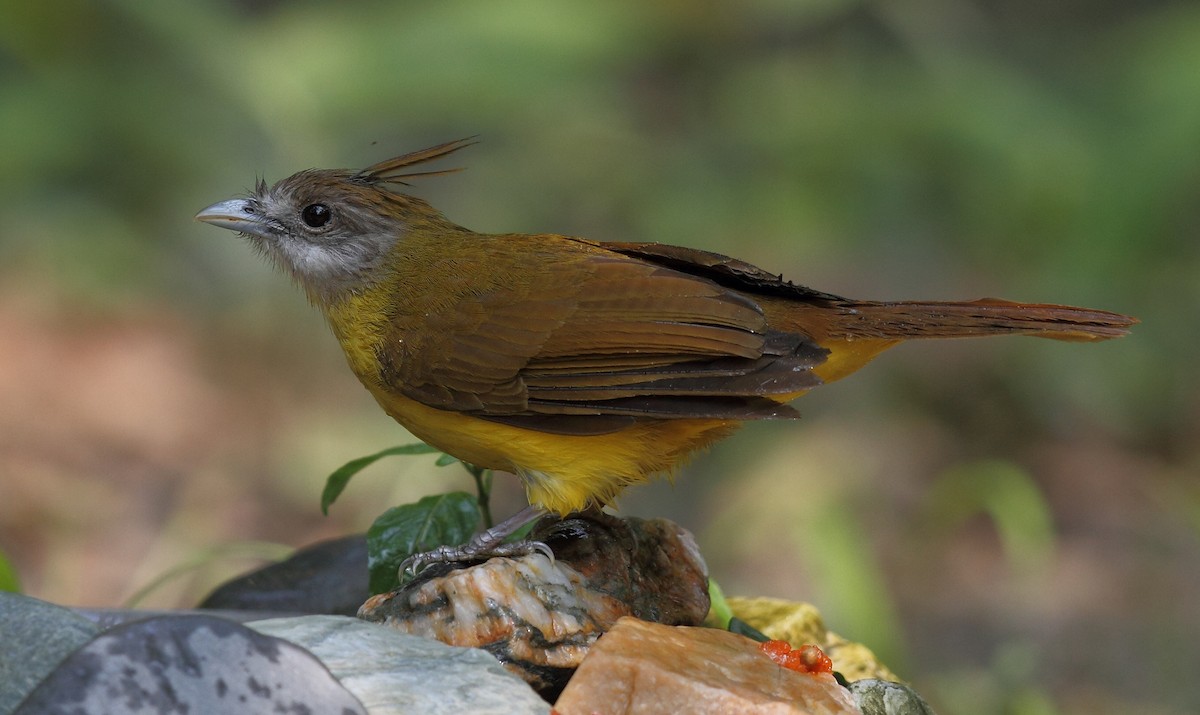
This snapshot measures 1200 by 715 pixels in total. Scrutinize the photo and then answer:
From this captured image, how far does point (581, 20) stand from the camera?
29.0ft

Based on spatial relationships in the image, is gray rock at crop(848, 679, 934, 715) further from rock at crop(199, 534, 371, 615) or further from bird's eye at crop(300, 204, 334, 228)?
bird's eye at crop(300, 204, 334, 228)

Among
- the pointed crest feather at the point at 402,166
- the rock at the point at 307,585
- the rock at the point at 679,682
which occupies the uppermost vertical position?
the pointed crest feather at the point at 402,166

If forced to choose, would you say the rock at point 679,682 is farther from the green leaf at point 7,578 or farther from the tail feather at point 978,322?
the green leaf at point 7,578

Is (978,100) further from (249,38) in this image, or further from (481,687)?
(481,687)

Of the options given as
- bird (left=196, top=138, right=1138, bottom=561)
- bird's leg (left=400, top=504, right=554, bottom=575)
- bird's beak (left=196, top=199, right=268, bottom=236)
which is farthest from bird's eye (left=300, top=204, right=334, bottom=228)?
bird's leg (left=400, top=504, right=554, bottom=575)

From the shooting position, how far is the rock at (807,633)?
12.3 feet

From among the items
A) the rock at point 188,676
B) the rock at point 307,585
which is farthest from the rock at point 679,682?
the rock at point 307,585

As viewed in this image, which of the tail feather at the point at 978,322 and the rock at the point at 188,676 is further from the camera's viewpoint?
the tail feather at the point at 978,322

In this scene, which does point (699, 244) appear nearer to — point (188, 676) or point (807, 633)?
point (807, 633)

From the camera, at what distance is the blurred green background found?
7.02m

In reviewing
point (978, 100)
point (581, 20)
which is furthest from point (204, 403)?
point (978, 100)

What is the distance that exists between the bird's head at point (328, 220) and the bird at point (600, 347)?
6.5 inches

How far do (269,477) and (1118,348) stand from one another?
4.69 metres

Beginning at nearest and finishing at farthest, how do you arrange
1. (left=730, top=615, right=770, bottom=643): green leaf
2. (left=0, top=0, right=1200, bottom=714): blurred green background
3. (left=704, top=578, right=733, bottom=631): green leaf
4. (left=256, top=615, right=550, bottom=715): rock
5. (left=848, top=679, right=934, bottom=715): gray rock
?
(left=256, top=615, right=550, bottom=715): rock < (left=848, top=679, right=934, bottom=715): gray rock < (left=730, top=615, right=770, bottom=643): green leaf < (left=704, top=578, right=733, bottom=631): green leaf < (left=0, top=0, right=1200, bottom=714): blurred green background
